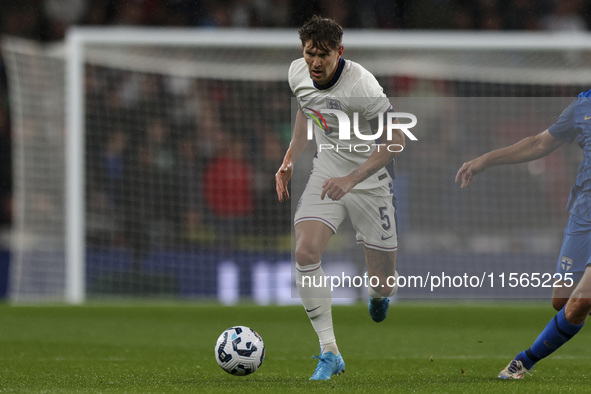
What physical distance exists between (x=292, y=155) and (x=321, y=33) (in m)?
0.89

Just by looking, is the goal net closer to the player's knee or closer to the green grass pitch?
the green grass pitch

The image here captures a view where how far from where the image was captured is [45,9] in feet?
57.5

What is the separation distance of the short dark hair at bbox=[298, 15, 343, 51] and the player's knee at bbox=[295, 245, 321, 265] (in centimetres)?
117

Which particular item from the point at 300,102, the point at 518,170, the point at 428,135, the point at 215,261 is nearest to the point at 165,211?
the point at 215,261

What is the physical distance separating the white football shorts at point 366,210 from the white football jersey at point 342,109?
7cm

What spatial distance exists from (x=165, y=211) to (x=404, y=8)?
6357 mm

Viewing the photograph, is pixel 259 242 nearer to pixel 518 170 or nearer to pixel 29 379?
pixel 518 170

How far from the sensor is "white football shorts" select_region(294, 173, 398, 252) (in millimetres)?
6211

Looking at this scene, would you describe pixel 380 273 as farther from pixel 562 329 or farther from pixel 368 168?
pixel 562 329

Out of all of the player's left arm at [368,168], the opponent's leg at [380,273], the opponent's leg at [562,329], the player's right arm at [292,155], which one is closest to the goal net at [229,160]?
→ the opponent's leg at [380,273]

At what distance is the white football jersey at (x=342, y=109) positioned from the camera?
243 inches

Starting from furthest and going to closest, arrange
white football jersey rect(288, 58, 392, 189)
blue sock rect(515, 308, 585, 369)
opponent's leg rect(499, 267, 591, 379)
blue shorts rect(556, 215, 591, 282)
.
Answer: white football jersey rect(288, 58, 392, 189), blue shorts rect(556, 215, 591, 282), blue sock rect(515, 308, 585, 369), opponent's leg rect(499, 267, 591, 379)

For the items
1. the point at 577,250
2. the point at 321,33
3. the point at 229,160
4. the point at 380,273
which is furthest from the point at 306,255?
the point at 229,160

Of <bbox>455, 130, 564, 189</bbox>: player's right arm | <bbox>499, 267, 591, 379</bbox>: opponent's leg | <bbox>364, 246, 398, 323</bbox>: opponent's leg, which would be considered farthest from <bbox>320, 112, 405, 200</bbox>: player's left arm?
<bbox>499, 267, 591, 379</bbox>: opponent's leg
